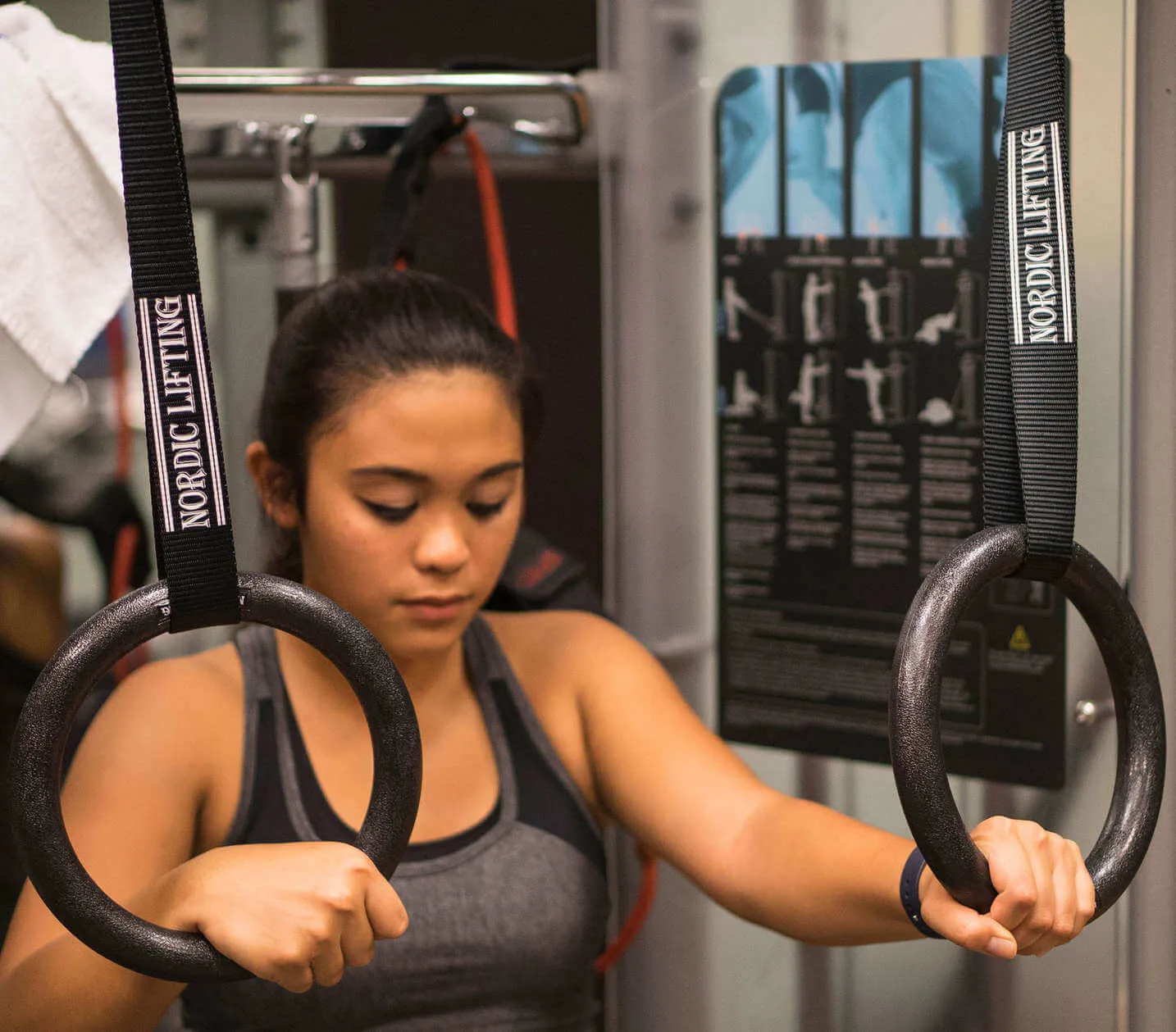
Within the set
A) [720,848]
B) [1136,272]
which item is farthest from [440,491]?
[1136,272]

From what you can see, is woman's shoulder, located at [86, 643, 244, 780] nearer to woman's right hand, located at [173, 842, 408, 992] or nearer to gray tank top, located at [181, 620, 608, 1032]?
gray tank top, located at [181, 620, 608, 1032]

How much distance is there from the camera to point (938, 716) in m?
0.45

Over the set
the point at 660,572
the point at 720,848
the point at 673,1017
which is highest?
the point at 660,572

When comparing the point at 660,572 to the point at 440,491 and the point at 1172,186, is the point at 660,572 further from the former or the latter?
the point at 1172,186

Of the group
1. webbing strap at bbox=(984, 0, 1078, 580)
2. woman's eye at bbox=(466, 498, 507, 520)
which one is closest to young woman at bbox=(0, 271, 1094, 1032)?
woman's eye at bbox=(466, 498, 507, 520)

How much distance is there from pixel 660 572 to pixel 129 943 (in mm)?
504

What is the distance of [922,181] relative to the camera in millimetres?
771

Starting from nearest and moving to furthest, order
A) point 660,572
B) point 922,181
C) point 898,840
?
point 898,840 → point 922,181 → point 660,572

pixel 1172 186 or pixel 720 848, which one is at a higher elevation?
pixel 1172 186

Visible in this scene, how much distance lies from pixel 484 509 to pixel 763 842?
0.69 feet

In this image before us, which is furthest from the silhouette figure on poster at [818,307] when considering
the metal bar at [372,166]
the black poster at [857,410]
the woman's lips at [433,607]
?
the woman's lips at [433,607]

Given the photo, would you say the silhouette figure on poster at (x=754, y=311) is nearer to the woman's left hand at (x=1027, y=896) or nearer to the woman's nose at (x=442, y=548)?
the woman's nose at (x=442, y=548)

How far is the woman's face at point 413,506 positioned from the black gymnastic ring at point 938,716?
287mm

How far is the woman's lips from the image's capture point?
27.6 inches
